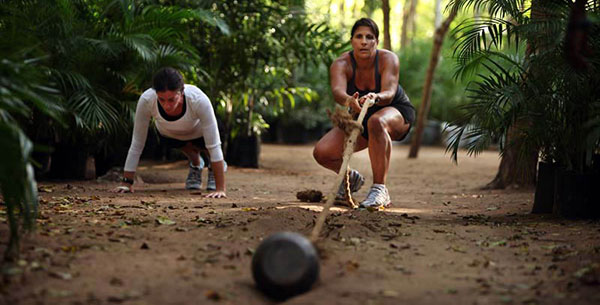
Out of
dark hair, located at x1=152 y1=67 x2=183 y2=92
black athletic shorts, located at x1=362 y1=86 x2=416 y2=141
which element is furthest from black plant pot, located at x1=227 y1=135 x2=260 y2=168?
dark hair, located at x1=152 y1=67 x2=183 y2=92

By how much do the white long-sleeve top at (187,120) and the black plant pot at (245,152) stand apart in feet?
13.9

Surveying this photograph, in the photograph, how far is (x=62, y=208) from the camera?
4.39 metres

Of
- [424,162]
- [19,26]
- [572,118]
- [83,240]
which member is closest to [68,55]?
[19,26]

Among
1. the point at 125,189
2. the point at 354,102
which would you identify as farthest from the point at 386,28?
the point at 125,189

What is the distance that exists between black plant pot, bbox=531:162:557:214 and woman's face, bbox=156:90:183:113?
2744 millimetres

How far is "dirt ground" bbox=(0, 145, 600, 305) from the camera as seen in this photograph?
2684mm

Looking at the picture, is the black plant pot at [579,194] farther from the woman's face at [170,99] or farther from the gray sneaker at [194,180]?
the gray sneaker at [194,180]

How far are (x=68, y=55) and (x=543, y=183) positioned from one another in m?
4.10

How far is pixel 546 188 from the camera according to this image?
15.5ft

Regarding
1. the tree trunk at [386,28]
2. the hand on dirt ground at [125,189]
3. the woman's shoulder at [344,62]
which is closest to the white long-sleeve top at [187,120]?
the hand on dirt ground at [125,189]

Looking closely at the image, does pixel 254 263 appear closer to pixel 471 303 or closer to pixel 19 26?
pixel 471 303

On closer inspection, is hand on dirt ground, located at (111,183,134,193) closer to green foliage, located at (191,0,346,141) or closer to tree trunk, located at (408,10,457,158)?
green foliage, located at (191,0,346,141)

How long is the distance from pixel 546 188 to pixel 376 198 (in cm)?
123

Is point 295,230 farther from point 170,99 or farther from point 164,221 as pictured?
point 170,99
